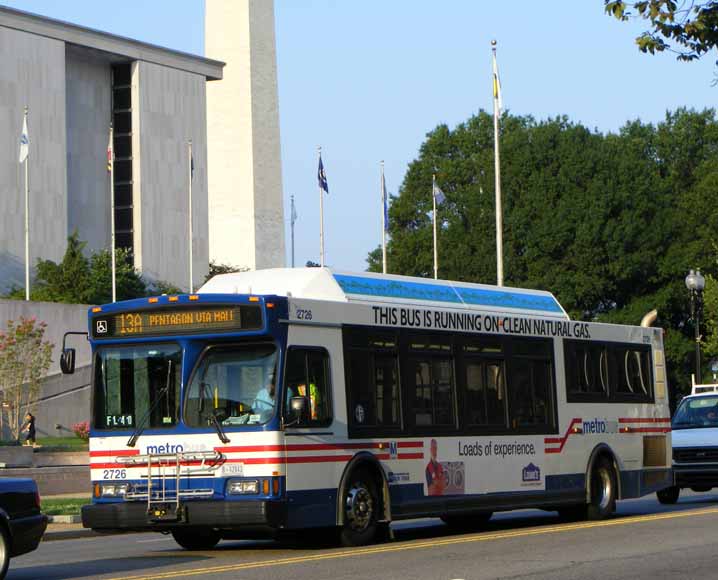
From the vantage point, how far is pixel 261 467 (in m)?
16.0

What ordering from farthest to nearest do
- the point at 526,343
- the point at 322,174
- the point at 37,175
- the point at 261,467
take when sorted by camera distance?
the point at 37,175
the point at 322,174
the point at 526,343
the point at 261,467

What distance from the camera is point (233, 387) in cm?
1636

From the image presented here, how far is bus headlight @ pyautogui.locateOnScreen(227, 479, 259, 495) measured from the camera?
629 inches

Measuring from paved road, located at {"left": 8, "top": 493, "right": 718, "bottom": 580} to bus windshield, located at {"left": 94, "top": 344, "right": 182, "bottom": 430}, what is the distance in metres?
1.56

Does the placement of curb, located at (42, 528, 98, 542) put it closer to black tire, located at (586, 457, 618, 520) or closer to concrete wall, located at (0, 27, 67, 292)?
black tire, located at (586, 457, 618, 520)

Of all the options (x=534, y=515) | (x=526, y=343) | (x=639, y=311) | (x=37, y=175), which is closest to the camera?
(x=526, y=343)

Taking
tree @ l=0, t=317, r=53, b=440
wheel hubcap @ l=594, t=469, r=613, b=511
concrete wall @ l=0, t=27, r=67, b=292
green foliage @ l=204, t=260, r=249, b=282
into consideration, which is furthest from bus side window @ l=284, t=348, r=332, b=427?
concrete wall @ l=0, t=27, r=67, b=292

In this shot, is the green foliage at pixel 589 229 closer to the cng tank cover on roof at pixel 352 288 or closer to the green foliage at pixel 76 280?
the green foliage at pixel 76 280

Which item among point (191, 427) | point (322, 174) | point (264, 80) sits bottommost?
point (191, 427)

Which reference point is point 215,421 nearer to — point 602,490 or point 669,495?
point 602,490

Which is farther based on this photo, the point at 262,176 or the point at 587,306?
the point at 262,176

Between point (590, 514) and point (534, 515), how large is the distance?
8.13ft

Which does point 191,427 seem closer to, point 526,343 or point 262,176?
point 526,343

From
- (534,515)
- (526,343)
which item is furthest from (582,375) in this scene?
(534,515)
